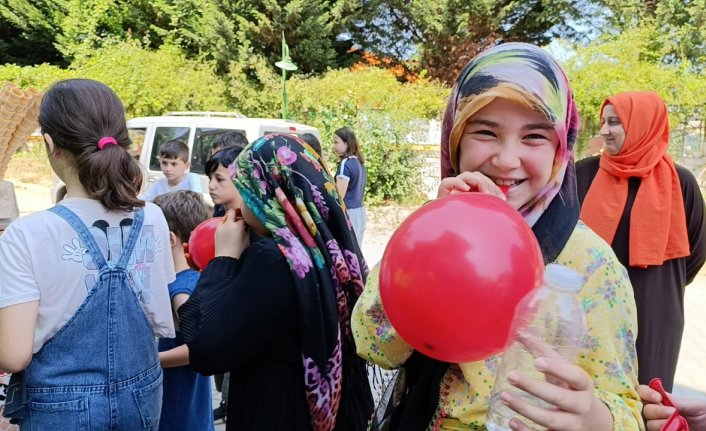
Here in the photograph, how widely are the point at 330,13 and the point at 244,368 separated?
22.1 m

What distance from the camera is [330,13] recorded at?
22.2m

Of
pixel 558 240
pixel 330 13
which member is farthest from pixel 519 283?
pixel 330 13

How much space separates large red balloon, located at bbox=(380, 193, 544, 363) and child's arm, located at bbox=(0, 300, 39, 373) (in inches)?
47.8

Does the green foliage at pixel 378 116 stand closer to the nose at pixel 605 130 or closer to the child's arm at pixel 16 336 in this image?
the nose at pixel 605 130

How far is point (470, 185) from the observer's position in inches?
47.2

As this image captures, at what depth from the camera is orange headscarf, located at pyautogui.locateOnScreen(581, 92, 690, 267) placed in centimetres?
292

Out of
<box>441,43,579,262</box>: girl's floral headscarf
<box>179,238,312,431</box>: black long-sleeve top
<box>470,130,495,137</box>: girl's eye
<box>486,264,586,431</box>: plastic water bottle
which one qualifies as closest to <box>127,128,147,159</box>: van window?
<box>179,238,312,431</box>: black long-sleeve top

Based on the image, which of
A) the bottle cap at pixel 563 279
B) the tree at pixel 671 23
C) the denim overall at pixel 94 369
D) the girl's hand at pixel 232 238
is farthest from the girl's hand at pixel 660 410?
the tree at pixel 671 23

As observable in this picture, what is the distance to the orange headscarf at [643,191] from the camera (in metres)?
2.92

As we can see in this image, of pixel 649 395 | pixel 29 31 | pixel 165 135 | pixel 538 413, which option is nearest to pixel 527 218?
pixel 649 395

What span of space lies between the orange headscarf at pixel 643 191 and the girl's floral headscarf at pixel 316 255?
1.73m

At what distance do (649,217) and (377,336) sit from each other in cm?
225

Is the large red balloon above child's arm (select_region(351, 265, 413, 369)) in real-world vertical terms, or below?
above

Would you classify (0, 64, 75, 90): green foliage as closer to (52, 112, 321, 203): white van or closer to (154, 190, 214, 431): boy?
(52, 112, 321, 203): white van
